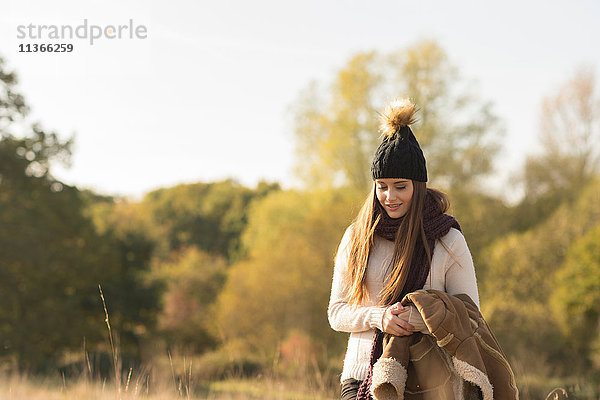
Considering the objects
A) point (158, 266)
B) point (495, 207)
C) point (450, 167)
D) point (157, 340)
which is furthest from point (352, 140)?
point (158, 266)

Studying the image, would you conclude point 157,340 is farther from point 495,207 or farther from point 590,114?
point 590,114

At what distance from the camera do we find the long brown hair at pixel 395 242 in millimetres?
2633

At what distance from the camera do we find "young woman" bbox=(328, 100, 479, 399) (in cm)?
263

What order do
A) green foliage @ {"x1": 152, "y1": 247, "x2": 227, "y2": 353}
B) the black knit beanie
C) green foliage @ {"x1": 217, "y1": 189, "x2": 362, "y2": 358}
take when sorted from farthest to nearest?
1. green foliage @ {"x1": 152, "y1": 247, "x2": 227, "y2": 353}
2. green foliage @ {"x1": 217, "y1": 189, "x2": 362, "y2": 358}
3. the black knit beanie

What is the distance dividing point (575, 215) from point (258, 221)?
46.0ft

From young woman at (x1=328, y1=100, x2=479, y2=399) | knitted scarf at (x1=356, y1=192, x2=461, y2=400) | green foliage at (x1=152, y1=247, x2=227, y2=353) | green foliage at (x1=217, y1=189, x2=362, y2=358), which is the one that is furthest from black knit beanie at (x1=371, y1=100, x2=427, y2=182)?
green foliage at (x1=152, y1=247, x2=227, y2=353)

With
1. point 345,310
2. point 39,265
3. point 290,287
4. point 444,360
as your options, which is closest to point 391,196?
point 345,310

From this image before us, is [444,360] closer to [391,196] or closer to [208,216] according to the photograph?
[391,196]

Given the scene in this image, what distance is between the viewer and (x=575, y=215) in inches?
873

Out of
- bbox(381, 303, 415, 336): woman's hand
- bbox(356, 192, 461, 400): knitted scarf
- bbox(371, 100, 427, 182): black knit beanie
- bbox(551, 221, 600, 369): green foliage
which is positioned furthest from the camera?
bbox(551, 221, 600, 369): green foliage

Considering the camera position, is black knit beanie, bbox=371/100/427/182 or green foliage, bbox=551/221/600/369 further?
green foliage, bbox=551/221/600/369

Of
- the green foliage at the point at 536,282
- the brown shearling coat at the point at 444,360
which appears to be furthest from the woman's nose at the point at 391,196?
the green foliage at the point at 536,282

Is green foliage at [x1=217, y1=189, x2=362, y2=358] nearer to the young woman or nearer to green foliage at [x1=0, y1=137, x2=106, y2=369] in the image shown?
green foliage at [x1=0, y1=137, x2=106, y2=369]

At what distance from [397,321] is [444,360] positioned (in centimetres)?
22
